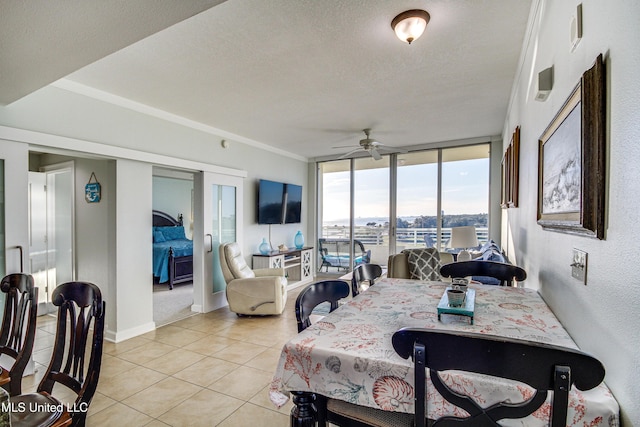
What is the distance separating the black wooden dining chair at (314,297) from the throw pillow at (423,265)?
225 cm

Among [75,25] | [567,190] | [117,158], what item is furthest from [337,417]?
[117,158]

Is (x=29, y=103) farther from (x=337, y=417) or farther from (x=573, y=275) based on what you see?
(x=573, y=275)

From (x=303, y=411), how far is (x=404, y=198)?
527cm

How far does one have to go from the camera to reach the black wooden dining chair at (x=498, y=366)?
0.70 m

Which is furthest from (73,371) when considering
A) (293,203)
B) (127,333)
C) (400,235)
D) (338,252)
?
(338,252)

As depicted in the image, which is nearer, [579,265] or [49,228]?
[579,265]

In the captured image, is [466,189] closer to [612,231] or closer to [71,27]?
[612,231]

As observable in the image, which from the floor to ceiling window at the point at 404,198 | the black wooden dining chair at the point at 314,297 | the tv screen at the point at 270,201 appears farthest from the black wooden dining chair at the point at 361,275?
the tv screen at the point at 270,201

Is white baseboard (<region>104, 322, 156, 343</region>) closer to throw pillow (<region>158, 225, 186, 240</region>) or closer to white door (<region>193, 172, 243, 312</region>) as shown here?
white door (<region>193, 172, 243, 312</region>)

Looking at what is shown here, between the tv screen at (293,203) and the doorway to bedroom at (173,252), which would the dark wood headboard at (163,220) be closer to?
the doorway to bedroom at (173,252)

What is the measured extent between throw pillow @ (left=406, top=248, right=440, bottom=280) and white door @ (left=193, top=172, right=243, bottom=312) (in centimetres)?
270

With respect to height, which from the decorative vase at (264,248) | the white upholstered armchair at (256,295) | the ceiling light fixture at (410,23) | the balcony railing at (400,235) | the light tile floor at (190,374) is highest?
the ceiling light fixture at (410,23)

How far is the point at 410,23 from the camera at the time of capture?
2.01m

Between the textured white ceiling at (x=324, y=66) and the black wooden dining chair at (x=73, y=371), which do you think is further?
the textured white ceiling at (x=324, y=66)
